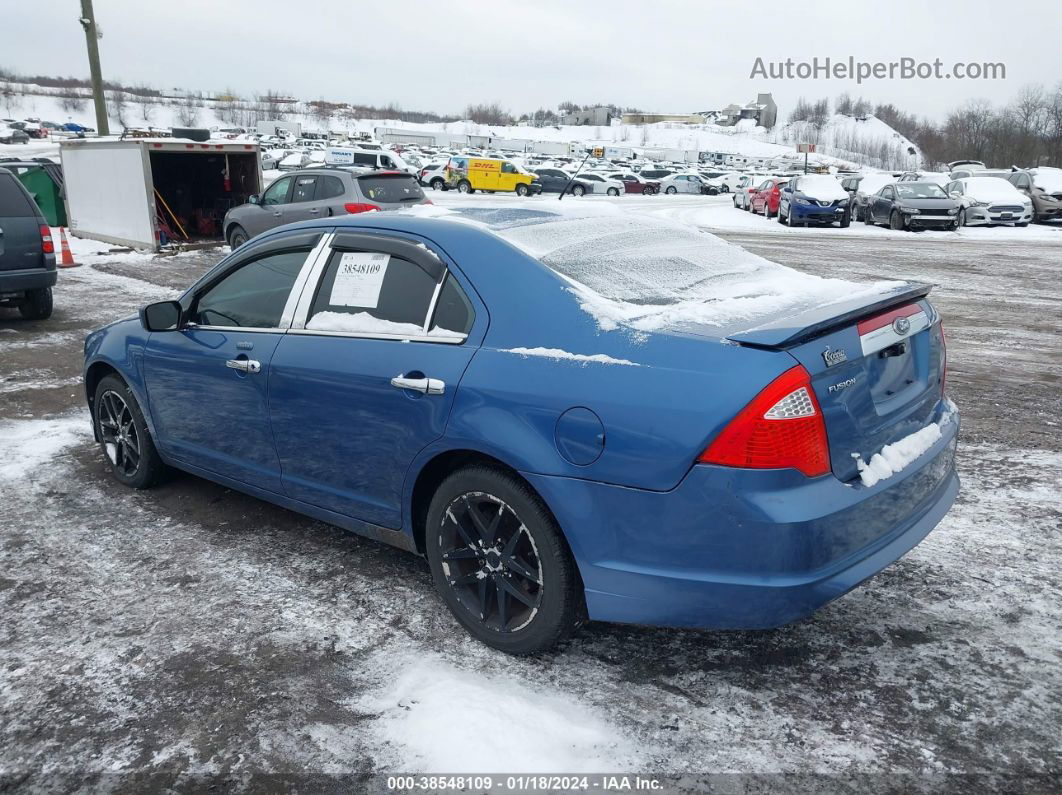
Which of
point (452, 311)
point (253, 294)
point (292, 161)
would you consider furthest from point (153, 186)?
point (292, 161)

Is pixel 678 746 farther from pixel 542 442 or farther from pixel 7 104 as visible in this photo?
pixel 7 104

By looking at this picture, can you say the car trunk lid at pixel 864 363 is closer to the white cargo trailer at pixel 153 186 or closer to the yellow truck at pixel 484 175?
the white cargo trailer at pixel 153 186

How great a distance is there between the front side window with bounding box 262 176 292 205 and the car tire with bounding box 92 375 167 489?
10.5 meters

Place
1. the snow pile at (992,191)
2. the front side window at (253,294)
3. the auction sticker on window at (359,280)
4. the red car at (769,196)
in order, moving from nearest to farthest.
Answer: the auction sticker on window at (359,280), the front side window at (253,294), the snow pile at (992,191), the red car at (769,196)

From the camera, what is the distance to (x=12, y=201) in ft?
31.0

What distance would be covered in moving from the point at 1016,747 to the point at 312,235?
3.33 m

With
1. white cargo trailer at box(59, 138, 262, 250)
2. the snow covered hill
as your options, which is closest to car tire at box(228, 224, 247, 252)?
white cargo trailer at box(59, 138, 262, 250)

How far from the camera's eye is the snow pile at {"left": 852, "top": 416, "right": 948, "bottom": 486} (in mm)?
2770

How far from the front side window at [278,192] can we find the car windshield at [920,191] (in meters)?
17.2

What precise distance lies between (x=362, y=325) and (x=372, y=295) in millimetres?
136

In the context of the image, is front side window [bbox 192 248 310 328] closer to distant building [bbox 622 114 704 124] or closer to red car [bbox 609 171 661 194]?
red car [bbox 609 171 661 194]

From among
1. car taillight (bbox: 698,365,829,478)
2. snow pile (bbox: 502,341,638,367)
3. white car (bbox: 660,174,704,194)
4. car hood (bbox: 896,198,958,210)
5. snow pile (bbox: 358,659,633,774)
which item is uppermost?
white car (bbox: 660,174,704,194)

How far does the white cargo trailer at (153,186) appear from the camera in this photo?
655 inches

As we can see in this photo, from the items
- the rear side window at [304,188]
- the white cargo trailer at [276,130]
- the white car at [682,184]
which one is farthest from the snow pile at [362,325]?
the white cargo trailer at [276,130]
